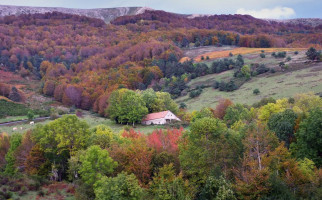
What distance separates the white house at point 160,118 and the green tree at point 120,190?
4423 centimetres

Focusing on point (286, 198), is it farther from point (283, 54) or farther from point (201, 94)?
point (283, 54)

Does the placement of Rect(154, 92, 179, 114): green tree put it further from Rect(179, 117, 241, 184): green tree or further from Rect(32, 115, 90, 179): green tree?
Rect(179, 117, 241, 184): green tree

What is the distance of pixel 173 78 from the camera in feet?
386

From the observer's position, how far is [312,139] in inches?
1248

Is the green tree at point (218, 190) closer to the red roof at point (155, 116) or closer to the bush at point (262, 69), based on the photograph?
the red roof at point (155, 116)

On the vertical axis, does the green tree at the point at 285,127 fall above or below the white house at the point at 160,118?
above

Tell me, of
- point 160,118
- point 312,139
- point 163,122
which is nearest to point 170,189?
point 312,139

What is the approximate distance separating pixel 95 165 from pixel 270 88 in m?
64.8

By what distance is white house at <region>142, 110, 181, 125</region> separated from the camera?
72062 mm

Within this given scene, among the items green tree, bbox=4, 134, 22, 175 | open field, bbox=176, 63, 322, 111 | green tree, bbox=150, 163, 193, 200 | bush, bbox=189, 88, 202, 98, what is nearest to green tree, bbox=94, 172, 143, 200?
green tree, bbox=150, 163, 193, 200

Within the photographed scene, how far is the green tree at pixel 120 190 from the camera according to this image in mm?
26859

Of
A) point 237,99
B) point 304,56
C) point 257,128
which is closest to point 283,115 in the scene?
point 257,128

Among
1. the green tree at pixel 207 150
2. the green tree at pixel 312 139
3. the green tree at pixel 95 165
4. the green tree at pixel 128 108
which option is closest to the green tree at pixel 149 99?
the green tree at pixel 128 108

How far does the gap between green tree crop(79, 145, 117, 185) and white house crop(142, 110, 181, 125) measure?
3893cm
